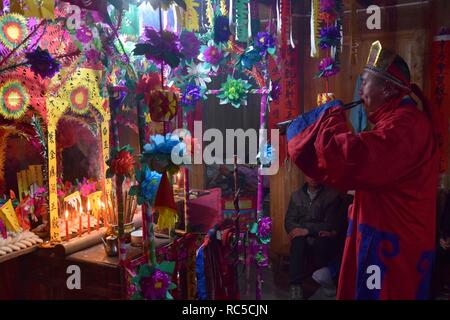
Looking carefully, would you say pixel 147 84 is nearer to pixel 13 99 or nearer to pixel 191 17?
pixel 191 17

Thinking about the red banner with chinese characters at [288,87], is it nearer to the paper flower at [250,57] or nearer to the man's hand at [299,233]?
the man's hand at [299,233]

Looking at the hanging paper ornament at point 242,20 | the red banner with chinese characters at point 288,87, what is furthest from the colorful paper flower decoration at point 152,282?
the red banner with chinese characters at point 288,87

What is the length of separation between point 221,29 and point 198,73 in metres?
0.57

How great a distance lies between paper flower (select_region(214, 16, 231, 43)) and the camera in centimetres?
316

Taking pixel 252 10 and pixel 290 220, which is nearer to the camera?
pixel 252 10

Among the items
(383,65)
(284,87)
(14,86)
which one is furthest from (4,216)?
(284,87)

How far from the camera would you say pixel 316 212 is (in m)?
4.94

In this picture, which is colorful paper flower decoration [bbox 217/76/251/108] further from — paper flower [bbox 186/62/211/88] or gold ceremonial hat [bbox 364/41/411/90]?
gold ceremonial hat [bbox 364/41/411/90]

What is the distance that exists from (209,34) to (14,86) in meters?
1.58

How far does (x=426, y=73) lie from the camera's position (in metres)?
4.94

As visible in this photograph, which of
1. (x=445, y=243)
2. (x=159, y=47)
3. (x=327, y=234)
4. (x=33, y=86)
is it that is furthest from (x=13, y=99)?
(x=445, y=243)

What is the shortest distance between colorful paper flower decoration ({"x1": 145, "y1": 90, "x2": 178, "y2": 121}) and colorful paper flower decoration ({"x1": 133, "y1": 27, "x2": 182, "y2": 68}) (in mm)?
173

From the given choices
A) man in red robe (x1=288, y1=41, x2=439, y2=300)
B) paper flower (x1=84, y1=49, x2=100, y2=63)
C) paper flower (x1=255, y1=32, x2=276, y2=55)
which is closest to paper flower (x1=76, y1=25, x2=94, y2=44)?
paper flower (x1=84, y1=49, x2=100, y2=63)
